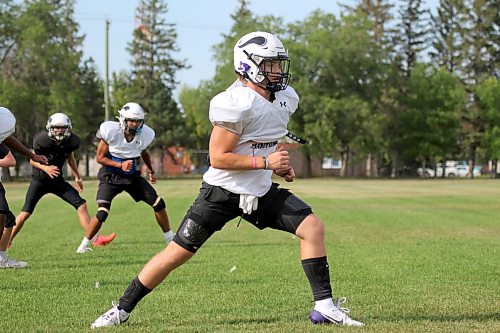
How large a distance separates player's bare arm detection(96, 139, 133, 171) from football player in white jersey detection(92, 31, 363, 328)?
5.62 m

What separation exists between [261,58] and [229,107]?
47cm

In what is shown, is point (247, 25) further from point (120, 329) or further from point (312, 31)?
point (120, 329)

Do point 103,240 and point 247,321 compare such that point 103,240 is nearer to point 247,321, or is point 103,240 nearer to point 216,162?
point 247,321

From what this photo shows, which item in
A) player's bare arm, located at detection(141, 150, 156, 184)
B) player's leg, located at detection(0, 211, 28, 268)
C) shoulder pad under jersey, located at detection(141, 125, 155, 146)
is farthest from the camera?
player's bare arm, located at detection(141, 150, 156, 184)

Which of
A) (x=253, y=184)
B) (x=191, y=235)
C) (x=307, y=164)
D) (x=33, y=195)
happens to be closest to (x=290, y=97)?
(x=253, y=184)

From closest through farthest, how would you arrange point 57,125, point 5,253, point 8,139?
1. point 8,139
2. point 5,253
3. point 57,125

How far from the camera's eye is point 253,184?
227 inches

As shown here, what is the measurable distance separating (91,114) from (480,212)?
5346cm

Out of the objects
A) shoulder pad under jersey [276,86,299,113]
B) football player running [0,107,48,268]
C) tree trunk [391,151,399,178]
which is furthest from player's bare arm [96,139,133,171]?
tree trunk [391,151,399,178]

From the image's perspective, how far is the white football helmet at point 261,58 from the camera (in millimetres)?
5602

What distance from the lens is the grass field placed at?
6027 mm

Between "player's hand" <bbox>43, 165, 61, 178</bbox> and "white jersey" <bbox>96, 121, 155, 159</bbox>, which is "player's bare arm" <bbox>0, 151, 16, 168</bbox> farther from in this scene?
"white jersey" <bbox>96, 121, 155, 159</bbox>

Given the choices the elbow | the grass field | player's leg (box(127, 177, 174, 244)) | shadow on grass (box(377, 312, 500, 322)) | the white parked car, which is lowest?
the white parked car

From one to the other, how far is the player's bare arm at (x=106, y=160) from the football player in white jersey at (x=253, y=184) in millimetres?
5618
